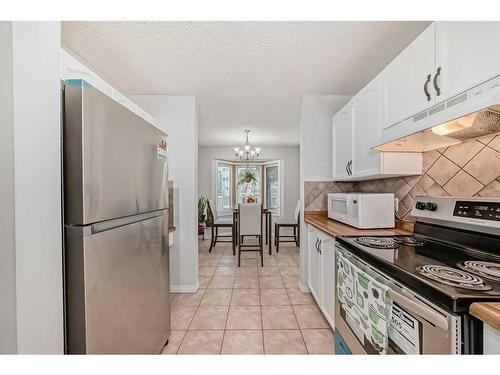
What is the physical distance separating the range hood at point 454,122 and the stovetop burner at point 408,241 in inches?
24.3

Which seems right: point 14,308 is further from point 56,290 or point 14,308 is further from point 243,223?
point 243,223

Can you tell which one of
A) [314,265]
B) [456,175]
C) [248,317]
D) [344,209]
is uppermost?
[456,175]

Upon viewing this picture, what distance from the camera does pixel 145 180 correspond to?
1.38 m

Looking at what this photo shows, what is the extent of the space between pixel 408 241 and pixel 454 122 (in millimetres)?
721

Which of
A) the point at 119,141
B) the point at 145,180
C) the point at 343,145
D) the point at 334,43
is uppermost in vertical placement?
the point at 334,43

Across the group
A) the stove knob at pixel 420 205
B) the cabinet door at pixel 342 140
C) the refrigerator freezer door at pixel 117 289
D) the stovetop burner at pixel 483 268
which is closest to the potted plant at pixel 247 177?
the cabinet door at pixel 342 140

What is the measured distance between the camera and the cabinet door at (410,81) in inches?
48.9

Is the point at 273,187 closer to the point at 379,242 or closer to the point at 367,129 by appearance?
the point at 367,129

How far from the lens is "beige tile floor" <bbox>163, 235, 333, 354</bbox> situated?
5.93 feet

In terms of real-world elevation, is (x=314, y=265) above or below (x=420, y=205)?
below

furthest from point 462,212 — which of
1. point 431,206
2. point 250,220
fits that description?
point 250,220

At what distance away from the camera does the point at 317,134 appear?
283 cm
